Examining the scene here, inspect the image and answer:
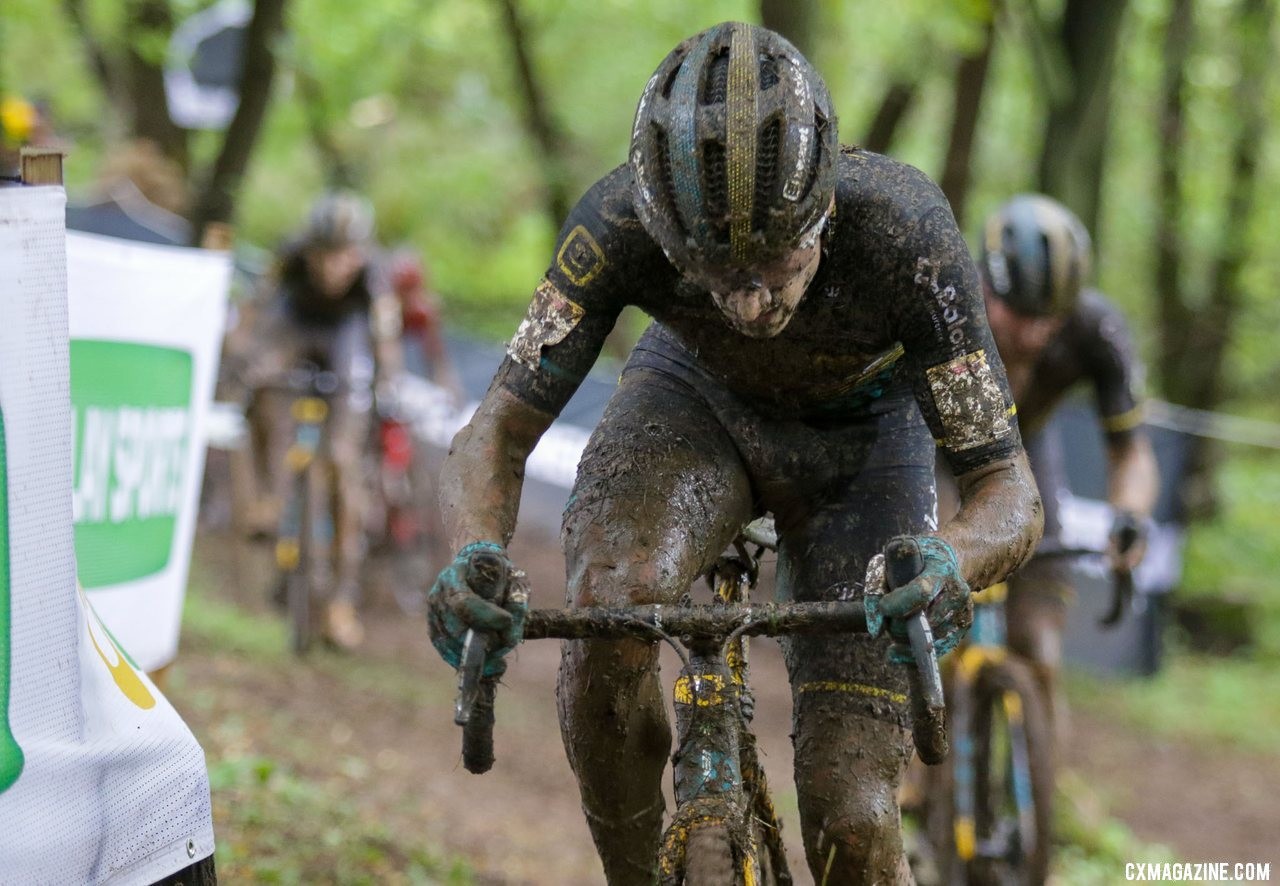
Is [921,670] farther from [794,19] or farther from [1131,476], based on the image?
[794,19]

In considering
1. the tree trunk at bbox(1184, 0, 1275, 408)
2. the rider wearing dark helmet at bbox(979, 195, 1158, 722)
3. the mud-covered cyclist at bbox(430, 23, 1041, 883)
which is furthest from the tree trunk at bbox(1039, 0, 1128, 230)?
the mud-covered cyclist at bbox(430, 23, 1041, 883)

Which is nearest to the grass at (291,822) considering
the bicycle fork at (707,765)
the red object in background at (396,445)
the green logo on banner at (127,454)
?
the green logo on banner at (127,454)

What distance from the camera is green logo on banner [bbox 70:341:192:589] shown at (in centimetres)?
504

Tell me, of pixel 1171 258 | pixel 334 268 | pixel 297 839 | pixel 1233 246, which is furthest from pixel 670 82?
pixel 1171 258

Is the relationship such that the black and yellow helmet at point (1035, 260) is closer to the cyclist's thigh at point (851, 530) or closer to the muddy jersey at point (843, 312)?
the cyclist's thigh at point (851, 530)

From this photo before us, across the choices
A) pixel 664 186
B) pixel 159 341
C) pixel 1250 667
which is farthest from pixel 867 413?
pixel 1250 667

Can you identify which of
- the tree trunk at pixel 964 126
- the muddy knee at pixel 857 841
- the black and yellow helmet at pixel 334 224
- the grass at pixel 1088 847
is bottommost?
the grass at pixel 1088 847

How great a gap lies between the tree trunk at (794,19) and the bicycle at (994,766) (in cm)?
304

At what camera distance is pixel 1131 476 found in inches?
254

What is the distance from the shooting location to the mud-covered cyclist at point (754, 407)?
3061 mm

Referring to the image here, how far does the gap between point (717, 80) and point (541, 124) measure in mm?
14131

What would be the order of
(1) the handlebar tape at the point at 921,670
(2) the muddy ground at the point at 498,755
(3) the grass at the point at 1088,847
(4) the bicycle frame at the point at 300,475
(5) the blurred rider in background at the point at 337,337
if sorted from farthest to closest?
(5) the blurred rider in background at the point at 337,337
(4) the bicycle frame at the point at 300,475
(3) the grass at the point at 1088,847
(2) the muddy ground at the point at 498,755
(1) the handlebar tape at the point at 921,670

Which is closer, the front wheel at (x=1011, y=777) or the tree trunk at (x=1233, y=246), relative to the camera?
the front wheel at (x=1011, y=777)

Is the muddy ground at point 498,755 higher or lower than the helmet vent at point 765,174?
lower
